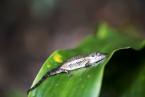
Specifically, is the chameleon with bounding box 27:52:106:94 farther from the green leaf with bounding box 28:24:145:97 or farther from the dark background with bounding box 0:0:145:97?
the dark background with bounding box 0:0:145:97

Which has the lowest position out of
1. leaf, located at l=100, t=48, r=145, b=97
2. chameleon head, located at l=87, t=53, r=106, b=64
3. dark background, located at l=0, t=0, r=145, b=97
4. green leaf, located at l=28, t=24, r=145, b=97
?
dark background, located at l=0, t=0, r=145, b=97

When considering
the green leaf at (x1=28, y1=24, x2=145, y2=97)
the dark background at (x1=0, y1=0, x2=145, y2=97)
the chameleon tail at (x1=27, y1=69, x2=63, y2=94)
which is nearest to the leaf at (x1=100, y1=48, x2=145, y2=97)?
the green leaf at (x1=28, y1=24, x2=145, y2=97)

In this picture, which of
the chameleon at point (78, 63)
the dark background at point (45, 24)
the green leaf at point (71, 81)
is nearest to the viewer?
the green leaf at point (71, 81)

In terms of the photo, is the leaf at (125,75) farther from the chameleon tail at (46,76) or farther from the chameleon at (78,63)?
the chameleon tail at (46,76)

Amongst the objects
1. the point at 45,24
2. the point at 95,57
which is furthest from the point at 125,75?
the point at 45,24

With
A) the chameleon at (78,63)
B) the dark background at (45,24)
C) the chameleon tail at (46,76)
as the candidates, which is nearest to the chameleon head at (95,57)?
the chameleon at (78,63)

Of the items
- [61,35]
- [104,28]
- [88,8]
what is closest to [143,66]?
[104,28]
